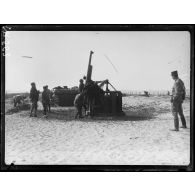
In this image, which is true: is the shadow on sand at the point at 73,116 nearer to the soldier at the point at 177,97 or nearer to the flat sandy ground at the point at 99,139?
the flat sandy ground at the point at 99,139

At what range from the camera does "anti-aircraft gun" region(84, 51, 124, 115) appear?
16.5ft

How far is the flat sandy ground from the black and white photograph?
1 centimetres

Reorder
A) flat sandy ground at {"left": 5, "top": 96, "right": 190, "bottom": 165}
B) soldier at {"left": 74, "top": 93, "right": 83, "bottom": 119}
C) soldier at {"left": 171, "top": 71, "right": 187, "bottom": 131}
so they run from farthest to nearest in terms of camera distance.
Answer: soldier at {"left": 74, "top": 93, "right": 83, "bottom": 119}, soldier at {"left": 171, "top": 71, "right": 187, "bottom": 131}, flat sandy ground at {"left": 5, "top": 96, "right": 190, "bottom": 165}

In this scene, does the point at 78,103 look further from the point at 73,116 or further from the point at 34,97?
the point at 34,97

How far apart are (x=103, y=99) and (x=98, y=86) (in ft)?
0.94

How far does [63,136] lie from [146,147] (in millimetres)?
1123

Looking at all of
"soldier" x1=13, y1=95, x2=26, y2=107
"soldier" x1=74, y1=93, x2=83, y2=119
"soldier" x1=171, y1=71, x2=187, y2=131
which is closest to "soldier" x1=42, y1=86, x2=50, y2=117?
"soldier" x1=13, y1=95, x2=26, y2=107

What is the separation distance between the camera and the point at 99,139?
491 centimetres

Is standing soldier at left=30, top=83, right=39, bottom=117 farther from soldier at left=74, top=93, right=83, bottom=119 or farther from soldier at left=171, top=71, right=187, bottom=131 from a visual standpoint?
soldier at left=171, top=71, right=187, bottom=131

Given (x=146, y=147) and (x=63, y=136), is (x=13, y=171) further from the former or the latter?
(x=146, y=147)

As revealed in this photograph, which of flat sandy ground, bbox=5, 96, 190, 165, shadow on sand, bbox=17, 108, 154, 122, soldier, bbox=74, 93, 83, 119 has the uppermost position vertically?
soldier, bbox=74, 93, 83, 119

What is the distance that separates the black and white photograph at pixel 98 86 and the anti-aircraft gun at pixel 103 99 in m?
0.02

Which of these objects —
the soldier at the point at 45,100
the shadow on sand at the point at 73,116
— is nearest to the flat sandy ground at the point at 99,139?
the shadow on sand at the point at 73,116

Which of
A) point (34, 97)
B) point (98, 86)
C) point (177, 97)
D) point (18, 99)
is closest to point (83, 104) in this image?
point (98, 86)
